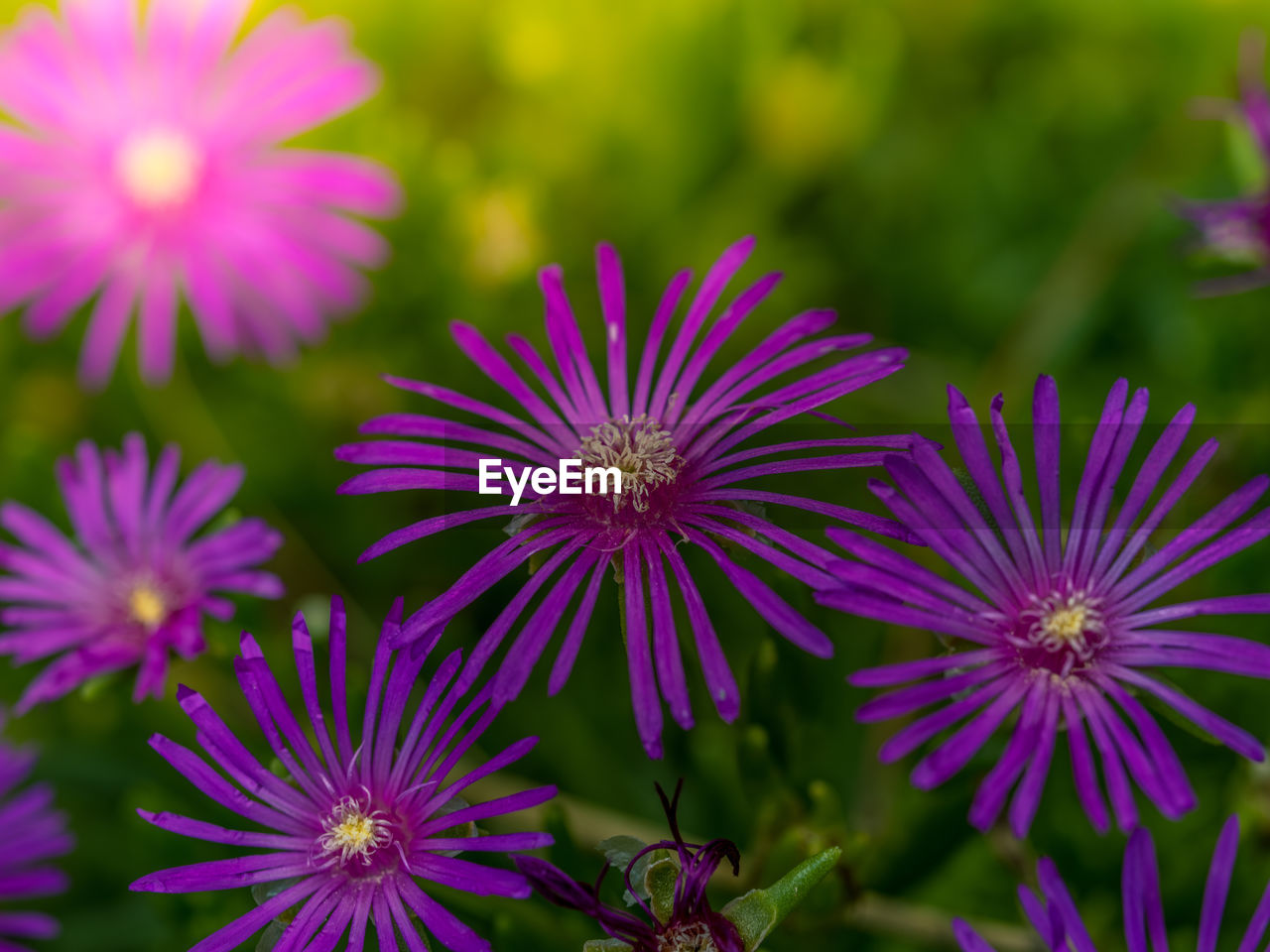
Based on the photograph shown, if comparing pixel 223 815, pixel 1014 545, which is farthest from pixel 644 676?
pixel 223 815

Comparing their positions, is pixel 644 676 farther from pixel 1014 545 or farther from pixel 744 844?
pixel 744 844

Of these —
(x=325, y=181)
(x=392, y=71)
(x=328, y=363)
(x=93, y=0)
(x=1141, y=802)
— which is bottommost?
(x=1141, y=802)

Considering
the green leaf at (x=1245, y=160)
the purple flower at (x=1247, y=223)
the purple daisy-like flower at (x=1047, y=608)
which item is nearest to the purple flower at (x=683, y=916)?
the purple daisy-like flower at (x=1047, y=608)

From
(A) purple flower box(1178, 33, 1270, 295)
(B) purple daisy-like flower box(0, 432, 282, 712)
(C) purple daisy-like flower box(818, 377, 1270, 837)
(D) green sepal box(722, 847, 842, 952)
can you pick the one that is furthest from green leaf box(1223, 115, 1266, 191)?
(B) purple daisy-like flower box(0, 432, 282, 712)

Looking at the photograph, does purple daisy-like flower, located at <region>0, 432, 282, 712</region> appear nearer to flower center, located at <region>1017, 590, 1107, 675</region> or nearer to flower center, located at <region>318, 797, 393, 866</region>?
flower center, located at <region>318, 797, 393, 866</region>

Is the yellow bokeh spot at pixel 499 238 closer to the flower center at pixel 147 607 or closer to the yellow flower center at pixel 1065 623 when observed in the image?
the flower center at pixel 147 607

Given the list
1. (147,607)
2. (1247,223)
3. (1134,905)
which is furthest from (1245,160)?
(147,607)

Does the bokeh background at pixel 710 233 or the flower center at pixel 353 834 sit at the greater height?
the bokeh background at pixel 710 233
